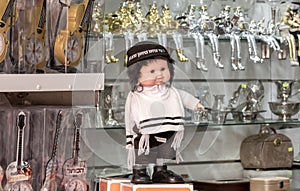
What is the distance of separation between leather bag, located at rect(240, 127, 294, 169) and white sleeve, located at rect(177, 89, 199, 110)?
95cm

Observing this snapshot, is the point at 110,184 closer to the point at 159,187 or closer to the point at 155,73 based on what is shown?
the point at 159,187

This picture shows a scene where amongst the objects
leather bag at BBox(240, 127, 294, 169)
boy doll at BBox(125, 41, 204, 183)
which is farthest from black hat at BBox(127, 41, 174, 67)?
leather bag at BBox(240, 127, 294, 169)

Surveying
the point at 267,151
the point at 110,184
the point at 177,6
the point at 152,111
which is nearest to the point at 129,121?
the point at 152,111

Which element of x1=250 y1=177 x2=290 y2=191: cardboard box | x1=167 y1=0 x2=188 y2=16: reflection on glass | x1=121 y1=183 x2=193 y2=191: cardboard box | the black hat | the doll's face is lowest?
x1=250 y1=177 x2=290 y2=191: cardboard box

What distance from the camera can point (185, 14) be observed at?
2201 mm

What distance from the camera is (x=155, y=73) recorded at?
48.9 inches

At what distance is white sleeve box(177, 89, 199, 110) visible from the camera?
1.35 metres

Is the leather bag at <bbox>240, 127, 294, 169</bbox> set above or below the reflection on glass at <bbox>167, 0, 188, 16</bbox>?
below

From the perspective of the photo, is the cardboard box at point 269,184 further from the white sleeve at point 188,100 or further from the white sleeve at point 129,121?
the white sleeve at point 129,121

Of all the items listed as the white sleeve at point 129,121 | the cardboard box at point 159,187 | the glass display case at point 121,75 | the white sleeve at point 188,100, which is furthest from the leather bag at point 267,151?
the cardboard box at point 159,187

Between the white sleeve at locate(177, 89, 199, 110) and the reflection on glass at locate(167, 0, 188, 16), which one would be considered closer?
the white sleeve at locate(177, 89, 199, 110)

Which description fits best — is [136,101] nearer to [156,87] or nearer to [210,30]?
[156,87]

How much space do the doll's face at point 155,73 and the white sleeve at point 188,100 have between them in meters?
0.10

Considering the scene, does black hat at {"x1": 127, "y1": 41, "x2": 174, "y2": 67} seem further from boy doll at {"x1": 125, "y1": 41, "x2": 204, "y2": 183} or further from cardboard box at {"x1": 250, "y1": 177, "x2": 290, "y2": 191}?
cardboard box at {"x1": 250, "y1": 177, "x2": 290, "y2": 191}
